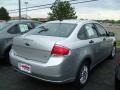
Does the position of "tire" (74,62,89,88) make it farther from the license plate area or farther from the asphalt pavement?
the license plate area

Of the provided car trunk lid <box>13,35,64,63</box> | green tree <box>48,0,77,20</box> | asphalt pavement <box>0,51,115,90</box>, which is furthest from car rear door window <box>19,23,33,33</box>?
green tree <box>48,0,77,20</box>

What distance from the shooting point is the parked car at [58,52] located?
147 inches

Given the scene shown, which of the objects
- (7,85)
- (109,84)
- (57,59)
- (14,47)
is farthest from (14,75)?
(109,84)

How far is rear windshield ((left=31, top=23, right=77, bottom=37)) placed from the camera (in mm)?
4383

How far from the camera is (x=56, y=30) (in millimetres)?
4594

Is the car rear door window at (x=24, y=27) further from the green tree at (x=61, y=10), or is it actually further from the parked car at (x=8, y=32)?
the green tree at (x=61, y=10)

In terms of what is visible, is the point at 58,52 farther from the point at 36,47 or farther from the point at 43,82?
the point at 43,82

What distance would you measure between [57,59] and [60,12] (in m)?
31.7

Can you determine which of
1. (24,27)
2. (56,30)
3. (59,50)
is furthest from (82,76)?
(24,27)

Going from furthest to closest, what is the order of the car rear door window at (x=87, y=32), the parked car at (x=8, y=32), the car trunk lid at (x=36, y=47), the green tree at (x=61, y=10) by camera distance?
1. the green tree at (x=61, y=10)
2. the parked car at (x=8, y=32)
3. the car rear door window at (x=87, y=32)
4. the car trunk lid at (x=36, y=47)

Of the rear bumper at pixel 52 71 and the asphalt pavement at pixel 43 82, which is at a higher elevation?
the rear bumper at pixel 52 71

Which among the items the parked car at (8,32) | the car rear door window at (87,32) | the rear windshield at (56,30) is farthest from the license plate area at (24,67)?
the parked car at (8,32)

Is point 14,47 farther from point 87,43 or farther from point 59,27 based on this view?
point 87,43

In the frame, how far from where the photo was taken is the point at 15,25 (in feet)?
20.9
